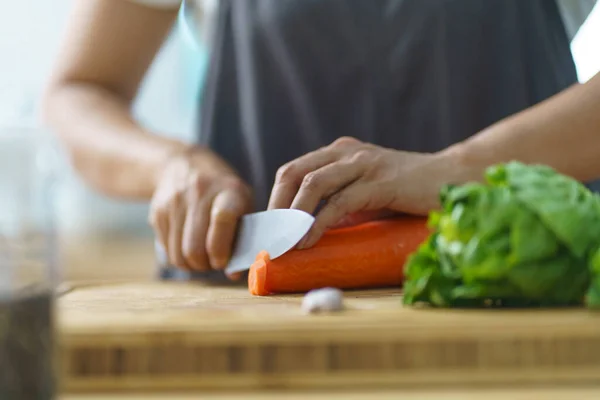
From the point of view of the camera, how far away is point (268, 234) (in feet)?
4.63

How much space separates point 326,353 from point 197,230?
0.73m

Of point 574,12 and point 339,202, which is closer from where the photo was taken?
point 339,202

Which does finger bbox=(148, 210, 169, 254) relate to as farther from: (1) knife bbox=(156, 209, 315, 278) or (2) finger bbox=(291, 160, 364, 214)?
(2) finger bbox=(291, 160, 364, 214)

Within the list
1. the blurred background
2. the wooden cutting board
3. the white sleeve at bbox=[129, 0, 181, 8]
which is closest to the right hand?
the white sleeve at bbox=[129, 0, 181, 8]

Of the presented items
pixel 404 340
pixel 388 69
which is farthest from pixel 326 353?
pixel 388 69

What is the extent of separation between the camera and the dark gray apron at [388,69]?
1.80 meters

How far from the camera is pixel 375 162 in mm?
1412

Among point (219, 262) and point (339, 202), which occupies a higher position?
point (339, 202)

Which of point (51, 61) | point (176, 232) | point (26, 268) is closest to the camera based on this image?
point (26, 268)

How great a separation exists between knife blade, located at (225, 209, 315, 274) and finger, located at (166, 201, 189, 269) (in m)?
0.12

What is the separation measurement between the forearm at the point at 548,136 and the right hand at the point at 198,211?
1.34ft

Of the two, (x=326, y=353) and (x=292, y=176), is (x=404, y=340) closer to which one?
(x=326, y=353)

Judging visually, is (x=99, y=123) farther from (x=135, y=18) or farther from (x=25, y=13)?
(x=25, y=13)

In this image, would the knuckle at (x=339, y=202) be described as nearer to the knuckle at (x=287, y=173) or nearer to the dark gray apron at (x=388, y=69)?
the knuckle at (x=287, y=173)
